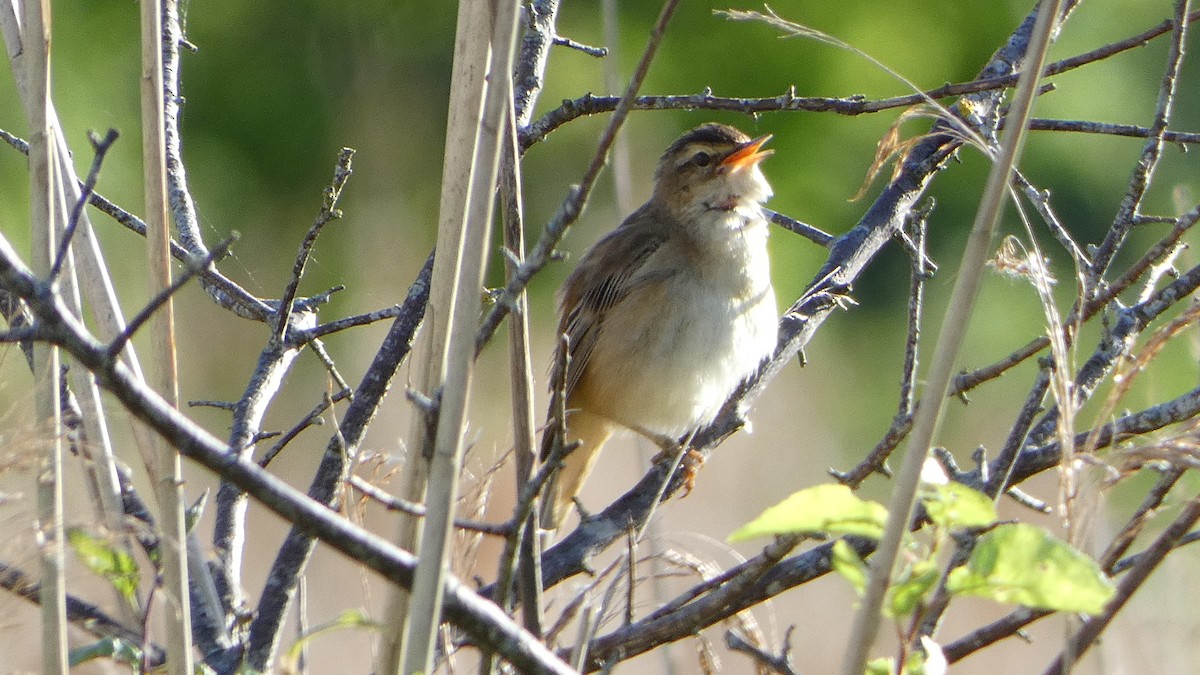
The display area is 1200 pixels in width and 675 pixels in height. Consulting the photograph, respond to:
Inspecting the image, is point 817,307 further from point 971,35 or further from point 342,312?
point 971,35

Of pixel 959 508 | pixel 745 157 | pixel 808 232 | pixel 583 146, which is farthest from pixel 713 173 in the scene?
pixel 583 146

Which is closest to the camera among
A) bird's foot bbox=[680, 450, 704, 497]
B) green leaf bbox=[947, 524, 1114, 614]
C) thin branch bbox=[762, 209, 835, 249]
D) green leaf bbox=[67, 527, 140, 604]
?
green leaf bbox=[947, 524, 1114, 614]

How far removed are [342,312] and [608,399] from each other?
521 centimetres

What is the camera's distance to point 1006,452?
4.32 ft

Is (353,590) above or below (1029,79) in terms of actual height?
above

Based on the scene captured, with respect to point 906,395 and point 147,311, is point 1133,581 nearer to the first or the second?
point 906,395

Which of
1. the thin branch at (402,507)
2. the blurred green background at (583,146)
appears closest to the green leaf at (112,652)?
the thin branch at (402,507)

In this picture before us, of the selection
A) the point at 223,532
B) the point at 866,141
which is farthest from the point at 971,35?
the point at 223,532

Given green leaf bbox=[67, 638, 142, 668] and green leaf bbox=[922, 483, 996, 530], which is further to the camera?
green leaf bbox=[67, 638, 142, 668]

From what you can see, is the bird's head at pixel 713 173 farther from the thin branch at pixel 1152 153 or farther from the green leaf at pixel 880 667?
the green leaf at pixel 880 667

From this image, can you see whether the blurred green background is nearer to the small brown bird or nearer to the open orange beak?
the small brown bird

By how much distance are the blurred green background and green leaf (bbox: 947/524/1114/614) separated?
21.9 feet

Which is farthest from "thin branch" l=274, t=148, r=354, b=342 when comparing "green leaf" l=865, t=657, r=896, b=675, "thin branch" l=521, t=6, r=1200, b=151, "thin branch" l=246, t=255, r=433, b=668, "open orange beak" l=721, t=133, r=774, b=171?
"open orange beak" l=721, t=133, r=774, b=171

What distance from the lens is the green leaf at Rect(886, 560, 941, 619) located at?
0.93 m
